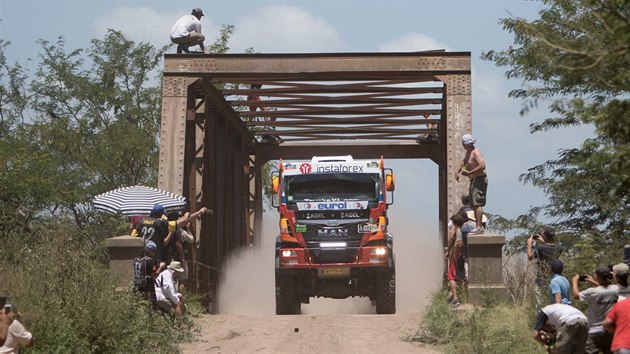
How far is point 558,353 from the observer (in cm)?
1238

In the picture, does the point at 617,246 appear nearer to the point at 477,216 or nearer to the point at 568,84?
the point at 477,216

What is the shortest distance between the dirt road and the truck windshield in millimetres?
2969

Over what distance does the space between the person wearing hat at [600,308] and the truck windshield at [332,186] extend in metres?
10.7

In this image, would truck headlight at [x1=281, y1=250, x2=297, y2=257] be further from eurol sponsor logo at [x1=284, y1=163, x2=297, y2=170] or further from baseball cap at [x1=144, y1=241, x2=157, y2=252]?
baseball cap at [x1=144, y1=241, x2=157, y2=252]

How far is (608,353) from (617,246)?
8.30m

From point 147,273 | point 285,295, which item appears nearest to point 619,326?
point 147,273

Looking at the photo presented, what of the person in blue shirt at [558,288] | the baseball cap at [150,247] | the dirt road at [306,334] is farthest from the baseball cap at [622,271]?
the baseball cap at [150,247]

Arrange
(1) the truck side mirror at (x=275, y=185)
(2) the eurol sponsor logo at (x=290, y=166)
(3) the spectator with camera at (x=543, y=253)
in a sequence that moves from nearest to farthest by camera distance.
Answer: (3) the spectator with camera at (x=543, y=253) → (1) the truck side mirror at (x=275, y=185) → (2) the eurol sponsor logo at (x=290, y=166)

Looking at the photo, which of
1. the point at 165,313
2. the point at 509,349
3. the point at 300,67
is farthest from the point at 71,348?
the point at 300,67

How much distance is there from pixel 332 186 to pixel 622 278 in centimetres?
1128

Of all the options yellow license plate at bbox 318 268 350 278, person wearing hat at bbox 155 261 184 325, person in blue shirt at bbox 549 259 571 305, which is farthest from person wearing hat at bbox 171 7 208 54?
person in blue shirt at bbox 549 259 571 305

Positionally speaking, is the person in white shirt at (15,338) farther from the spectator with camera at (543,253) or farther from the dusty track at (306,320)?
the spectator with camera at (543,253)

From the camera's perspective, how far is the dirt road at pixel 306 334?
1597 cm

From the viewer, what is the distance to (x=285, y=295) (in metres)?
22.9
